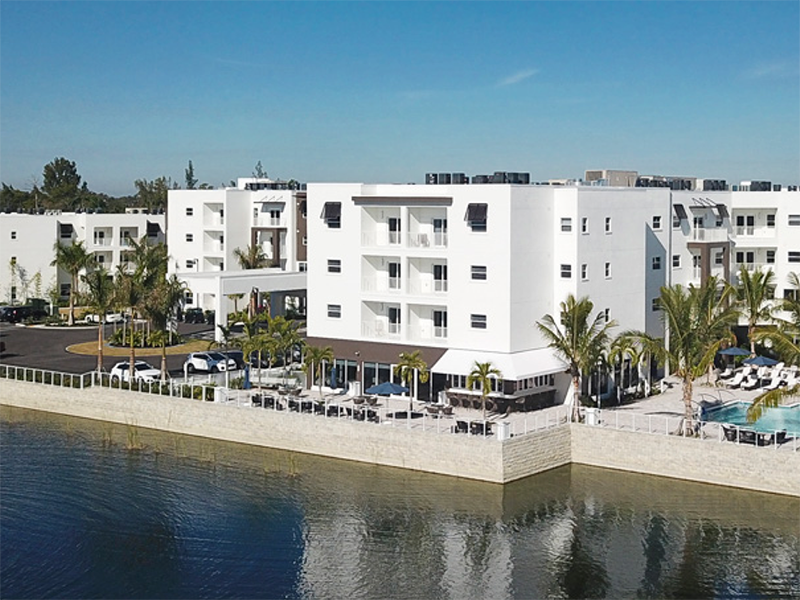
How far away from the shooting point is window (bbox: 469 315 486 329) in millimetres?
45812

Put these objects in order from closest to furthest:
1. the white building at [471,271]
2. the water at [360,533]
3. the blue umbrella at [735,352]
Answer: the water at [360,533] < the white building at [471,271] < the blue umbrella at [735,352]

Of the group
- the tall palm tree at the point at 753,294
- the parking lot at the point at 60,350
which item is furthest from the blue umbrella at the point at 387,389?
the tall palm tree at the point at 753,294

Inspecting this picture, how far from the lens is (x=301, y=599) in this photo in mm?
28656

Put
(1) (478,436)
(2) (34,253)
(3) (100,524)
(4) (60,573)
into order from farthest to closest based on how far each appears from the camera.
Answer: (2) (34,253) → (1) (478,436) → (3) (100,524) → (4) (60,573)

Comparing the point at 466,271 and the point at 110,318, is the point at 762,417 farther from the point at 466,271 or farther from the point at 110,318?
the point at 110,318

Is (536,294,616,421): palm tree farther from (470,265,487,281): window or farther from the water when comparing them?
the water

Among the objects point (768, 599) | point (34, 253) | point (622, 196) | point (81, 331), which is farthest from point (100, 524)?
point (34, 253)

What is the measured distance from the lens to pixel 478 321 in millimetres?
45969

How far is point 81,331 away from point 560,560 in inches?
1755

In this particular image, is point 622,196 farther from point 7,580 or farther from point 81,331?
point 81,331

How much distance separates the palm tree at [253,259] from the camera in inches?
2886

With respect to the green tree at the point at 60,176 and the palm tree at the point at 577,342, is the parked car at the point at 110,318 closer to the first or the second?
the palm tree at the point at 577,342

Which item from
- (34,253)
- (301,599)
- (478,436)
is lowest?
(301,599)

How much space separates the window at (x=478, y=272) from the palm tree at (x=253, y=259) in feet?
97.2
